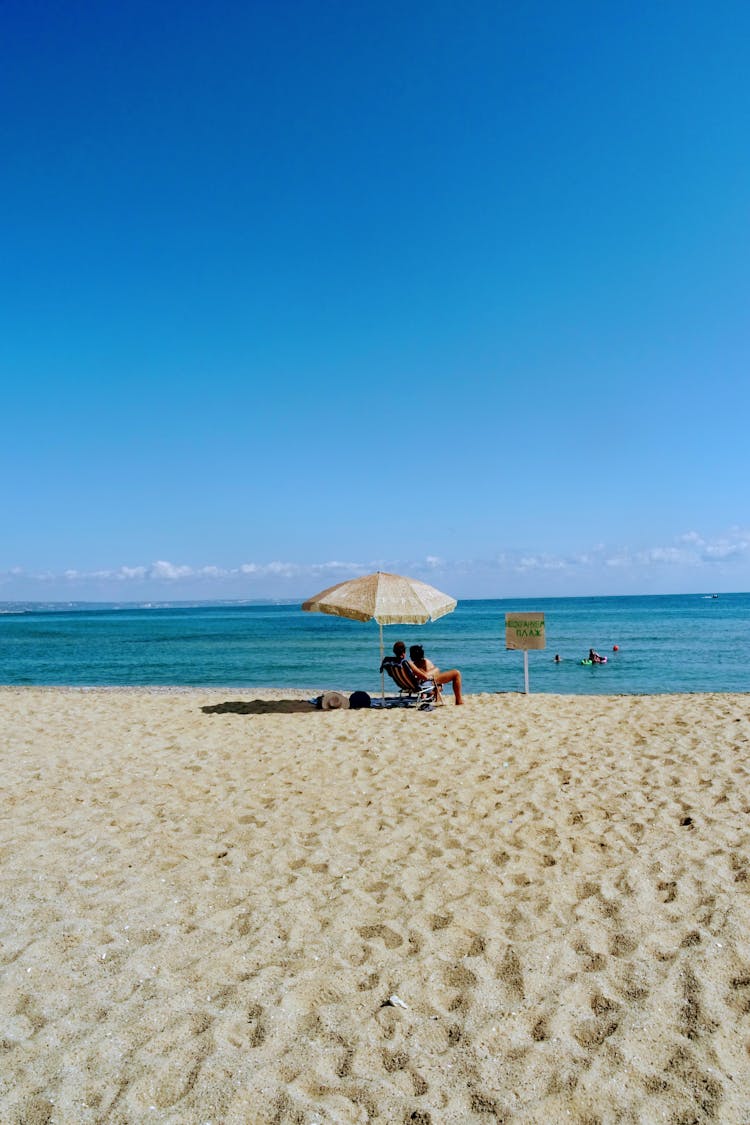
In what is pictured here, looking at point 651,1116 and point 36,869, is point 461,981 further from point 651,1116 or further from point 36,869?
point 36,869

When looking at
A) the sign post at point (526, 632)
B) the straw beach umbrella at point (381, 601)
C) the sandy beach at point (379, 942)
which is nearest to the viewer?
the sandy beach at point (379, 942)

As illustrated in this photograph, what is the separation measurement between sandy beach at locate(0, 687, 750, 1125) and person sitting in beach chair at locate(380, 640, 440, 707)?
3.46 metres

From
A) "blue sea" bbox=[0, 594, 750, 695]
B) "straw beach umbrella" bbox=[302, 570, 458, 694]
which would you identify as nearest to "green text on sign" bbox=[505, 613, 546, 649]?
"straw beach umbrella" bbox=[302, 570, 458, 694]

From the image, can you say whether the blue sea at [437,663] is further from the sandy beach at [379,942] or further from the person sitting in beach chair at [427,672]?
the sandy beach at [379,942]

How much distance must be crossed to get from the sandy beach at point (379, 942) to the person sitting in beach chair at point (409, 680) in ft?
11.3

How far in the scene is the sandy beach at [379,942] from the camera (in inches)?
106

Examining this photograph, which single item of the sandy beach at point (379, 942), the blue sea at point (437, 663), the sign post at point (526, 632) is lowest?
the blue sea at point (437, 663)

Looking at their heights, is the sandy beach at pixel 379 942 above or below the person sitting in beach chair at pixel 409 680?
below

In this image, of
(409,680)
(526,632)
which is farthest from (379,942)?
(526,632)

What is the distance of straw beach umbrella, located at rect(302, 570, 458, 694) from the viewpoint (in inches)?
409

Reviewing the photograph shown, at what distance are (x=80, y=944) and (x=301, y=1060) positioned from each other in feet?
5.35

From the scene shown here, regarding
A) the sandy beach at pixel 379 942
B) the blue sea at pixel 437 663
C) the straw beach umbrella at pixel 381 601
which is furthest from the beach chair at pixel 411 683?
the blue sea at pixel 437 663

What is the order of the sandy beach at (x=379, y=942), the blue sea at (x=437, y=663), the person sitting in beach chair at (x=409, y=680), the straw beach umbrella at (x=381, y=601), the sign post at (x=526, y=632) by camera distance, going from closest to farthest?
the sandy beach at (x=379, y=942)
the straw beach umbrella at (x=381, y=601)
the person sitting in beach chair at (x=409, y=680)
the sign post at (x=526, y=632)
the blue sea at (x=437, y=663)

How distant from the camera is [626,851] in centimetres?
491
